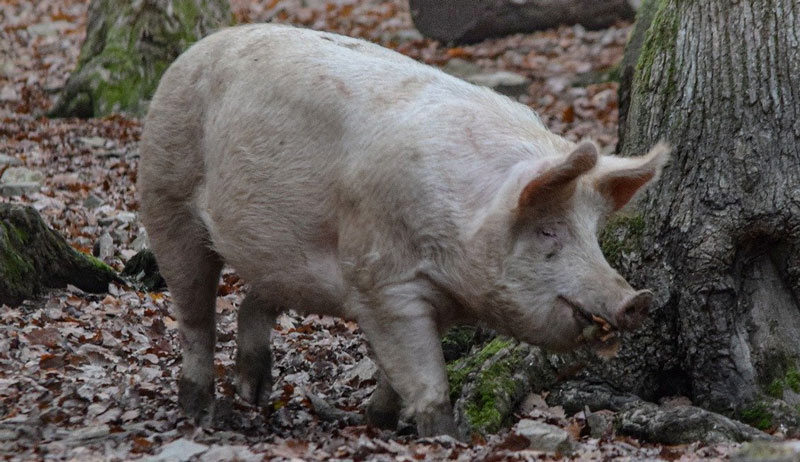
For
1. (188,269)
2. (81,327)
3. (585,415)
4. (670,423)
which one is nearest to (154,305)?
(81,327)

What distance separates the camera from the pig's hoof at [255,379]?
6.20 metres

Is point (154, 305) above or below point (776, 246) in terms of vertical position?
below

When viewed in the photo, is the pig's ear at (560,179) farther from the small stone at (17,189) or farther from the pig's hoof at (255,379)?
the small stone at (17,189)

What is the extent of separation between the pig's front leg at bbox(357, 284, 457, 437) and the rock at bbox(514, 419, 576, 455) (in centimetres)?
34

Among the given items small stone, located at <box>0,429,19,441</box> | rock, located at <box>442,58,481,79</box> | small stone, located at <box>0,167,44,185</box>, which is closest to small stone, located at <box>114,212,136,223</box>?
small stone, located at <box>0,167,44,185</box>

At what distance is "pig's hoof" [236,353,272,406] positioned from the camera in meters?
6.20

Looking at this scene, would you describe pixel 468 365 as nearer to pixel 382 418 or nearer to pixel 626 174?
pixel 382 418

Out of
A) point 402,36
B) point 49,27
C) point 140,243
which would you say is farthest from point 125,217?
point 49,27

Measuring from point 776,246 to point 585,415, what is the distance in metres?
1.24

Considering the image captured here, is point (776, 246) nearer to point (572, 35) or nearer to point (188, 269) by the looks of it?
point (188, 269)

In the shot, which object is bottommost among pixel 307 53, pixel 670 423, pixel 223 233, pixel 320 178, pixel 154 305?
pixel 154 305

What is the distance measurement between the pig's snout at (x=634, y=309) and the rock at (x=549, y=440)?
63 cm

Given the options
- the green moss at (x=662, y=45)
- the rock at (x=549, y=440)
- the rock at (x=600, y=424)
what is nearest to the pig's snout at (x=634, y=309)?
the rock at (x=549, y=440)

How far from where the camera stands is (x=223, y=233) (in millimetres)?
5582
